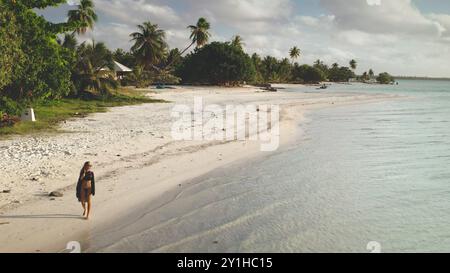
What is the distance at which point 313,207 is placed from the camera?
10.8 meters

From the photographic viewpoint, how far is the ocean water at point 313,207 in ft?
27.8

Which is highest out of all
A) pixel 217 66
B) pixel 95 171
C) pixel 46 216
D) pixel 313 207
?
pixel 217 66

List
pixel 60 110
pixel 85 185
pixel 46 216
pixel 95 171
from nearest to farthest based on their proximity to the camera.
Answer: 1. pixel 85 185
2. pixel 46 216
3. pixel 95 171
4. pixel 60 110

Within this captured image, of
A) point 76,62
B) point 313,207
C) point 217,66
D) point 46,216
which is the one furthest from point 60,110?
point 217,66

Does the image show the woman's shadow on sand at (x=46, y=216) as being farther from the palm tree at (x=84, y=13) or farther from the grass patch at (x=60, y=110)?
the palm tree at (x=84, y=13)

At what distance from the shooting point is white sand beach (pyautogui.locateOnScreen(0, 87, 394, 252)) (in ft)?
27.5

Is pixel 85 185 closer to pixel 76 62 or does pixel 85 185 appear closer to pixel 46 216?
pixel 46 216

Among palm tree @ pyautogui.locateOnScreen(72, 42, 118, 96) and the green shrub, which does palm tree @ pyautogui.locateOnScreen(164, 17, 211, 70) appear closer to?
the green shrub

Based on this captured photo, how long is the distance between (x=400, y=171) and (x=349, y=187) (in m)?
3.56

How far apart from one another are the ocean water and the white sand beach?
3.24ft

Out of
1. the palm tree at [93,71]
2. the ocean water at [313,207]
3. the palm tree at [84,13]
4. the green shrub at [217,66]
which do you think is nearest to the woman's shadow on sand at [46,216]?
the ocean water at [313,207]

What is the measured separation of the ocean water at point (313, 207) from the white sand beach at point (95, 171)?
38.9 inches

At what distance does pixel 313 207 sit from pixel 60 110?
71.2ft
